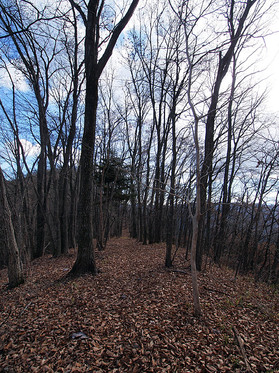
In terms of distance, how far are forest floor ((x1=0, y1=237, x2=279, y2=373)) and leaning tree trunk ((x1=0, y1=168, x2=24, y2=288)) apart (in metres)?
0.27

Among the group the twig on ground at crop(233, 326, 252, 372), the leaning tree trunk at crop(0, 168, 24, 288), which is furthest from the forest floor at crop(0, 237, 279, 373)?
the leaning tree trunk at crop(0, 168, 24, 288)

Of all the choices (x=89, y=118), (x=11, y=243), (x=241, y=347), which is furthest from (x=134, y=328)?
(x=89, y=118)

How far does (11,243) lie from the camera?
4.73 meters

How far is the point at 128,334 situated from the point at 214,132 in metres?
5.91

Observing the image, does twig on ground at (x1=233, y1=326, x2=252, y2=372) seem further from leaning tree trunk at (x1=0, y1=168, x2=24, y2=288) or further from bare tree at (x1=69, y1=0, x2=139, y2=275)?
leaning tree trunk at (x1=0, y1=168, x2=24, y2=288)

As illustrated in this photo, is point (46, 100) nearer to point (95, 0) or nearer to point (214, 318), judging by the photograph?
point (95, 0)

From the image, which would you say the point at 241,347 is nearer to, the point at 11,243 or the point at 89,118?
the point at 11,243

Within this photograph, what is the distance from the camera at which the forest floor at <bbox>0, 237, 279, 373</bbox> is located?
2.44 metres

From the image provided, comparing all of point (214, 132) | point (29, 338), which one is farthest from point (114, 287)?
point (214, 132)

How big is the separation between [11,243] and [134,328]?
3.75m

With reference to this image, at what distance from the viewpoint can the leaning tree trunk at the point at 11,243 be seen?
4637 millimetres

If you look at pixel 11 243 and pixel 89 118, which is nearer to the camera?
pixel 11 243

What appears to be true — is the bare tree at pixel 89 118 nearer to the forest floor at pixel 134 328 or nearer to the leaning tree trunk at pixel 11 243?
the forest floor at pixel 134 328

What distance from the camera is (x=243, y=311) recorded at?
372 cm
